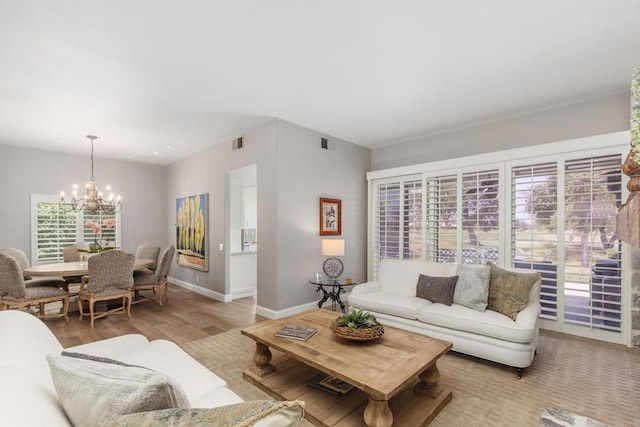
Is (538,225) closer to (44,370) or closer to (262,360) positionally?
(262,360)

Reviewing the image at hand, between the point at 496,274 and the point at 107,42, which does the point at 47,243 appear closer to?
the point at 107,42

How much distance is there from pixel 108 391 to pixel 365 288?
3.44 metres

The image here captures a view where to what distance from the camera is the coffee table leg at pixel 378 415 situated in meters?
1.85

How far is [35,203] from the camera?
577cm

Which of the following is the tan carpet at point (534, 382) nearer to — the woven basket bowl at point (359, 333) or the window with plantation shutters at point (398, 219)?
the woven basket bowl at point (359, 333)

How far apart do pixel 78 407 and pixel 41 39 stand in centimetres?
295

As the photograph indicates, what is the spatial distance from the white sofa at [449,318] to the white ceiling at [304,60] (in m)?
2.20

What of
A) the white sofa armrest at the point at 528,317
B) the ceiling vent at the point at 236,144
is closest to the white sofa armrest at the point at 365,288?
the white sofa armrest at the point at 528,317

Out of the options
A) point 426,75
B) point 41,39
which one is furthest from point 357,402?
point 41,39

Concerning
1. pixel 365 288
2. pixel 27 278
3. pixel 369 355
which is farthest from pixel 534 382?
pixel 27 278

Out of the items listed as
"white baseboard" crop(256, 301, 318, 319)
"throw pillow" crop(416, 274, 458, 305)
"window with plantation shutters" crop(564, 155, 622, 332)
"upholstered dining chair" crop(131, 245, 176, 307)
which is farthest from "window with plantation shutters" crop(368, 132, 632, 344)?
"upholstered dining chair" crop(131, 245, 176, 307)

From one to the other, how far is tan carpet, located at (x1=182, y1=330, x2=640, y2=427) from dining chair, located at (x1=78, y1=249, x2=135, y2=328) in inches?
67.5

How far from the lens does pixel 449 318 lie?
3.09m

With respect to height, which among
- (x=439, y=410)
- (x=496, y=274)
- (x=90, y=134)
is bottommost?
(x=439, y=410)
